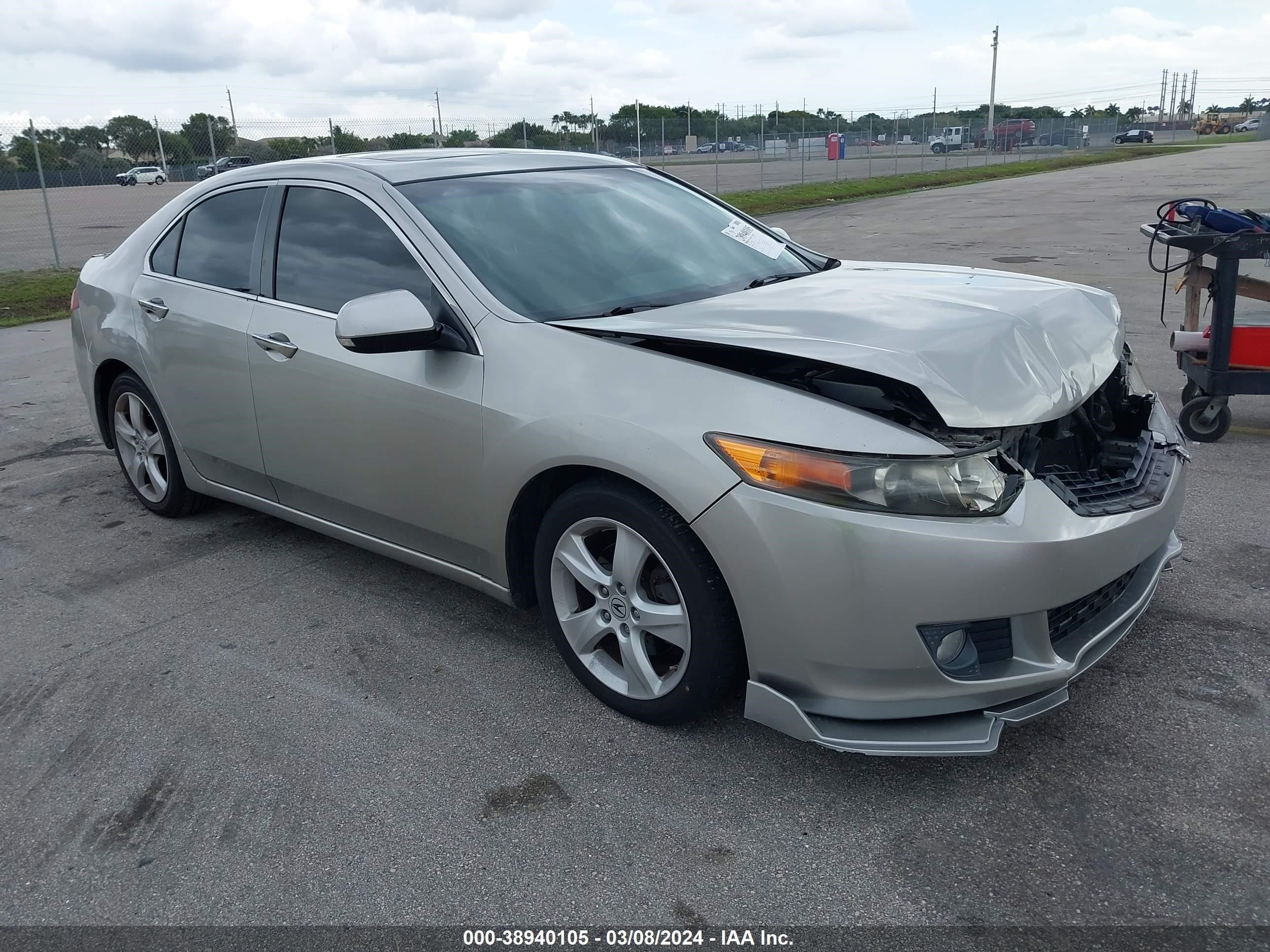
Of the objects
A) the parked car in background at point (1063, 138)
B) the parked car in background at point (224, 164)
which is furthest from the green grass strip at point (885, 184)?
the parked car in background at point (1063, 138)

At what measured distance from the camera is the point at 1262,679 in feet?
10.5

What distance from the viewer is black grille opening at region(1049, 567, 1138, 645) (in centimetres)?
271

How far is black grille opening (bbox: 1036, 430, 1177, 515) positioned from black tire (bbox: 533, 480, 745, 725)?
2.99ft

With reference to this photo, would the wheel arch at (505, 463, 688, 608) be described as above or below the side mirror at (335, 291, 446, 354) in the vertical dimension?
below

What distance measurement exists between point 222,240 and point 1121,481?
357cm

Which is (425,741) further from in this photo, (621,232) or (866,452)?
(621,232)

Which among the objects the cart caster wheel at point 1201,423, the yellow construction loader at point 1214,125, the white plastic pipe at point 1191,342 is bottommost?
the cart caster wheel at point 1201,423

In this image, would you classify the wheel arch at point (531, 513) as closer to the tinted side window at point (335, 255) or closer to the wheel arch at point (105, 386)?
the tinted side window at point (335, 255)

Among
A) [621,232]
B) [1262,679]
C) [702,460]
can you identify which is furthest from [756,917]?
[621,232]

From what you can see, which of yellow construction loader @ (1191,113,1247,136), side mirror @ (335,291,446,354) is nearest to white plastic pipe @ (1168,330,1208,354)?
side mirror @ (335,291,446,354)

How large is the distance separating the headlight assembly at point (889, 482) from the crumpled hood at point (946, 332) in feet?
0.44

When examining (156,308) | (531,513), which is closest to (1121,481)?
(531,513)

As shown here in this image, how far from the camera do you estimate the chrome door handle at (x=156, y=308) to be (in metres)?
4.54

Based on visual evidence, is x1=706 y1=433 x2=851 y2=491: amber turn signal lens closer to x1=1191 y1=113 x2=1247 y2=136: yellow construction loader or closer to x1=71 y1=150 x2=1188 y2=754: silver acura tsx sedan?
x1=71 y1=150 x2=1188 y2=754: silver acura tsx sedan
